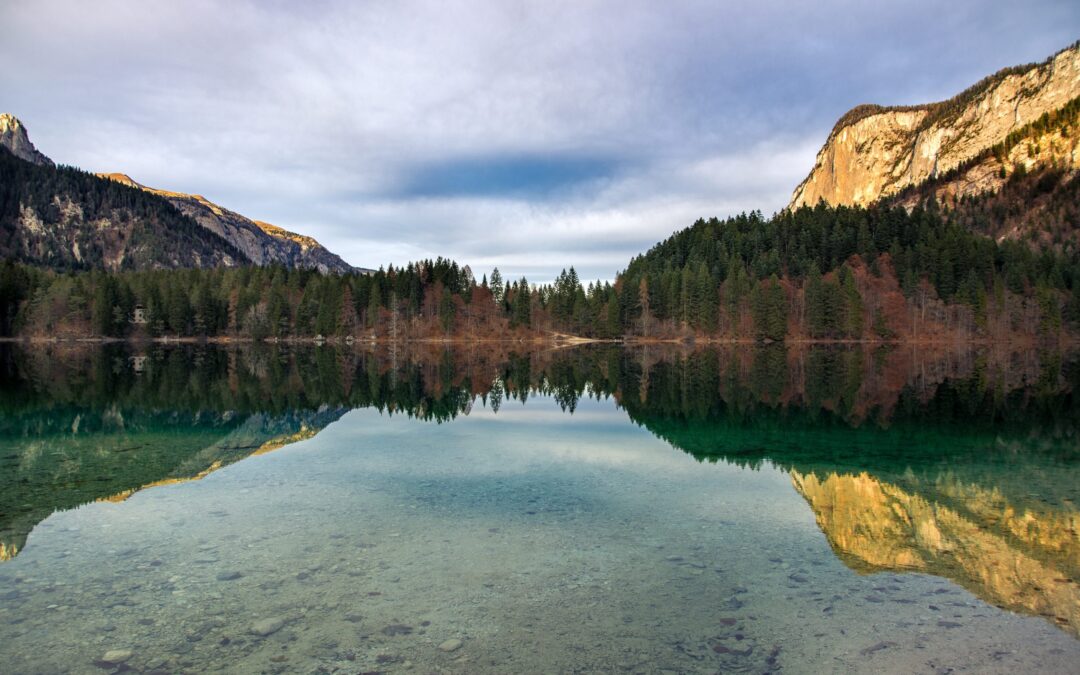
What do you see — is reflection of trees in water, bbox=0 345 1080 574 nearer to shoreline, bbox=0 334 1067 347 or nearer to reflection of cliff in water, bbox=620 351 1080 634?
reflection of cliff in water, bbox=620 351 1080 634

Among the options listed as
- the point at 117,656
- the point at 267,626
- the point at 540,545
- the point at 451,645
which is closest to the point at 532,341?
the point at 540,545

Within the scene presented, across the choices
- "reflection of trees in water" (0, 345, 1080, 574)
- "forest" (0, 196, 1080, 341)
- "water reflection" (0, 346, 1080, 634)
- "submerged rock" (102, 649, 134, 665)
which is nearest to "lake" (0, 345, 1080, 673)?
"submerged rock" (102, 649, 134, 665)

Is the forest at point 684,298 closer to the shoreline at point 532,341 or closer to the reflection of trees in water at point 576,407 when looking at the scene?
the shoreline at point 532,341

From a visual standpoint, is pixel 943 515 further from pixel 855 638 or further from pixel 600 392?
pixel 600 392

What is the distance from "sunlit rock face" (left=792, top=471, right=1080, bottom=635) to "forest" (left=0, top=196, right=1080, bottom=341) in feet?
417

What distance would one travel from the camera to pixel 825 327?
13912 cm

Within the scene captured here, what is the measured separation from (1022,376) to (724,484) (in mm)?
51958

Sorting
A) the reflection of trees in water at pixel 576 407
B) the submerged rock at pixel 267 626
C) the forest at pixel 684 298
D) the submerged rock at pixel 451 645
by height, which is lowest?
the submerged rock at pixel 451 645

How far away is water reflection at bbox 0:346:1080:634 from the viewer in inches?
547

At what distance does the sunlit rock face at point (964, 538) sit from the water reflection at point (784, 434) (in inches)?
2.0

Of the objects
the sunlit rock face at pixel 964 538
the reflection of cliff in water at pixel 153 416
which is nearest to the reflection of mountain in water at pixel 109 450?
the reflection of cliff in water at pixel 153 416

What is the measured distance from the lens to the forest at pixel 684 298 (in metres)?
139

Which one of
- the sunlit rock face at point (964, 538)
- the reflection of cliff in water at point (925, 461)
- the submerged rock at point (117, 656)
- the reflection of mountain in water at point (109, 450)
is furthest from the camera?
the reflection of mountain in water at point (109, 450)

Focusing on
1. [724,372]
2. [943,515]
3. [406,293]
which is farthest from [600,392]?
[406,293]
